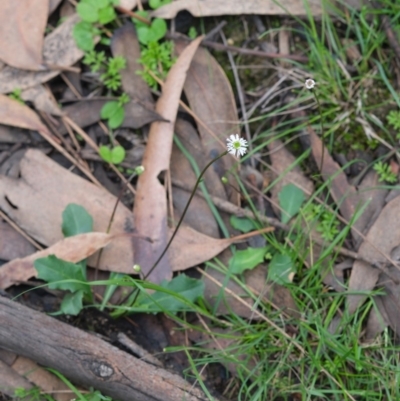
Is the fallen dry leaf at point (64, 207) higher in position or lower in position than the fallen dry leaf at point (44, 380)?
higher

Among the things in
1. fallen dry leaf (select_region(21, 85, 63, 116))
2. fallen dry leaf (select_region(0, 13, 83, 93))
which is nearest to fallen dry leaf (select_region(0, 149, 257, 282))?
fallen dry leaf (select_region(21, 85, 63, 116))

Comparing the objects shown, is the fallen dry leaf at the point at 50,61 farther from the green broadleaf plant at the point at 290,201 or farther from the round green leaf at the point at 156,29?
the green broadleaf plant at the point at 290,201

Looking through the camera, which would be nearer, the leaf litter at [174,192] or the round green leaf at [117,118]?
the leaf litter at [174,192]

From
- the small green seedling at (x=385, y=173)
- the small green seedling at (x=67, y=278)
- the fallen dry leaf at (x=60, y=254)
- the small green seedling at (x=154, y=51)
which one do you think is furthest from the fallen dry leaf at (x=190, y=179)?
Answer: the small green seedling at (x=385, y=173)

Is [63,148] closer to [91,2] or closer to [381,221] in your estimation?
[91,2]

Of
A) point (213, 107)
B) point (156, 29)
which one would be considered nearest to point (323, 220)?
point (213, 107)

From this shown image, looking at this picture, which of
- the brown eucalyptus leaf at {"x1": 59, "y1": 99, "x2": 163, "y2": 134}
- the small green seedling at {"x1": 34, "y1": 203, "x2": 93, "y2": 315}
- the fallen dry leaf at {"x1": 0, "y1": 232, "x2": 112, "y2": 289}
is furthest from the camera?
the brown eucalyptus leaf at {"x1": 59, "y1": 99, "x2": 163, "y2": 134}

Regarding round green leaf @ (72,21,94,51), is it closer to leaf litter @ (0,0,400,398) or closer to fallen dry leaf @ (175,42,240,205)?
leaf litter @ (0,0,400,398)

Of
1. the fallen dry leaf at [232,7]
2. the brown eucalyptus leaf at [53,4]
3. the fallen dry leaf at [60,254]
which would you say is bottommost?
the fallen dry leaf at [60,254]
